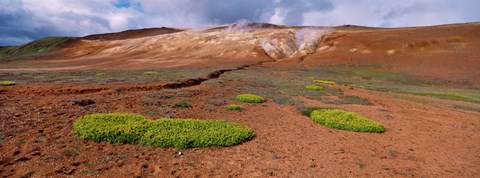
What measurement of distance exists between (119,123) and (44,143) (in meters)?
2.01

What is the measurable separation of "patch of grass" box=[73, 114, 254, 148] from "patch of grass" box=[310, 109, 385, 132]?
412 centimetres

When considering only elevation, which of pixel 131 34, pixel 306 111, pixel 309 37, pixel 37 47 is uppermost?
pixel 131 34

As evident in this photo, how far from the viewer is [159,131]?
867 centimetres

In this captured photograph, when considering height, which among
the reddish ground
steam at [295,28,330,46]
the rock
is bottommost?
the reddish ground

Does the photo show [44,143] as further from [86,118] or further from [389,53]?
[389,53]

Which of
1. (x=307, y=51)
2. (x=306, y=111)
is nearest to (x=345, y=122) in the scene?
(x=306, y=111)

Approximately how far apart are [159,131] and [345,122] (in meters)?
7.45

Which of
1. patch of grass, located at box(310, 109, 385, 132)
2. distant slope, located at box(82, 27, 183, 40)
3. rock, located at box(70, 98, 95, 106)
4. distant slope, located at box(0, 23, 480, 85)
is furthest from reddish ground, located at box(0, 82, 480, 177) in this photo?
distant slope, located at box(82, 27, 183, 40)

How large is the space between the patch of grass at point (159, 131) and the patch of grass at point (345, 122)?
162 inches

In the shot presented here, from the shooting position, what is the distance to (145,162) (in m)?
7.03

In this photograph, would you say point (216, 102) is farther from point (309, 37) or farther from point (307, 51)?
point (309, 37)

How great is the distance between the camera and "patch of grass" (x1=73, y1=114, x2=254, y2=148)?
8.09 meters

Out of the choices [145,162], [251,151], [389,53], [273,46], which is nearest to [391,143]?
[251,151]

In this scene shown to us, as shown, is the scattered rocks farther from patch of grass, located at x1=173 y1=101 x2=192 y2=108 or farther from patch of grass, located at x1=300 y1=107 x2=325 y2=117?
patch of grass, located at x1=300 y1=107 x2=325 y2=117
